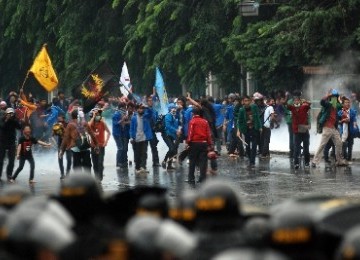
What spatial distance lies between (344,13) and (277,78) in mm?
5453

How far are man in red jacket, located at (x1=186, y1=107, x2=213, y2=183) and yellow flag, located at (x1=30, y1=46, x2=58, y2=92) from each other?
32.6ft

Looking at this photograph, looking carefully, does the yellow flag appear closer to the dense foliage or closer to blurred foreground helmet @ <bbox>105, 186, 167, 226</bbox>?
the dense foliage

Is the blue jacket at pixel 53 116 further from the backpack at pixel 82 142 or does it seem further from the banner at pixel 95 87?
the backpack at pixel 82 142

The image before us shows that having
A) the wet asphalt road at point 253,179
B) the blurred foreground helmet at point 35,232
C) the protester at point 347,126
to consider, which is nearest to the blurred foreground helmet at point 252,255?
the blurred foreground helmet at point 35,232

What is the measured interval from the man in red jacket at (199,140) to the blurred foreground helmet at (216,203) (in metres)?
15.3

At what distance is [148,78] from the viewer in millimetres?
43281

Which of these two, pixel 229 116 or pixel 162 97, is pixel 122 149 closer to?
pixel 162 97

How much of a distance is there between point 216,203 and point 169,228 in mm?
439

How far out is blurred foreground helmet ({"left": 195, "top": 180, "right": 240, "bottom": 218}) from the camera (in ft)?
19.1

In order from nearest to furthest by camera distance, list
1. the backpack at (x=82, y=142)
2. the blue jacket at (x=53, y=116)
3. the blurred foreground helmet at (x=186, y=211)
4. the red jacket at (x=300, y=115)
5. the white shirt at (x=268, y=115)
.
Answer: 1. the blurred foreground helmet at (x=186, y=211)
2. the backpack at (x=82, y=142)
3. the red jacket at (x=300, y=115)
4. the white shirt at (x=268, y=115)
5. the blue jacket at (x=53, y=116)

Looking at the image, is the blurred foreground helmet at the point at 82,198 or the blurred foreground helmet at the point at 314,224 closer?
the blurred foreground helmet at the point at 314,224

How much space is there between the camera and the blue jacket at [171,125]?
2647 cm

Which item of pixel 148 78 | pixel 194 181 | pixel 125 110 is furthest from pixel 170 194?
pixel 148 78

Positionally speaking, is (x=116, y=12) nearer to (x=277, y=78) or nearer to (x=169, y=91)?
(x=169, y=91)
